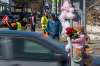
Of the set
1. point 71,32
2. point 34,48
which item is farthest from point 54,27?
point 34,48

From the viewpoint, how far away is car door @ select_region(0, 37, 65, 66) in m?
8.23

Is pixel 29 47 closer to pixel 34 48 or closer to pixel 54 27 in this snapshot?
pixel 34 48

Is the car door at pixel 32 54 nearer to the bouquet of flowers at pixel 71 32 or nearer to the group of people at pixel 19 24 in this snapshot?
the bouquet of flowers at pixel 71 32

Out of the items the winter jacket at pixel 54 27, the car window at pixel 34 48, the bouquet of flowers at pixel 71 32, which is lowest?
the winter jacket at pixel 54 27

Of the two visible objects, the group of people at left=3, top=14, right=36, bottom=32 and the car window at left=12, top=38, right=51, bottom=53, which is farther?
the group of people at left=3, top=14, right=36, bottom=32

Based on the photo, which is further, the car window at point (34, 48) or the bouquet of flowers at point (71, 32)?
the bouquet of flowers at point (71, 32)

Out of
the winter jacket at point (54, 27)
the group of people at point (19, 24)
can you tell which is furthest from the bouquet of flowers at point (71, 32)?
the winter jacket at point (54, 27)

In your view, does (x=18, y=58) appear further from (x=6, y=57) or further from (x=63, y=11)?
(x=63, y=11)

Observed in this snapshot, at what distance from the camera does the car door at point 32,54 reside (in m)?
8.23

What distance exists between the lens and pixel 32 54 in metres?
8.26

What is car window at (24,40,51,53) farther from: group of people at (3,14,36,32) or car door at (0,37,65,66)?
group of people at (3,14,36,32)

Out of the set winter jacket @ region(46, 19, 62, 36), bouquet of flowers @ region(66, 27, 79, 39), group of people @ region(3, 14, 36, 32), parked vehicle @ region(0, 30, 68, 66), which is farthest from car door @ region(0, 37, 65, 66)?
winter jacket @ region(46, 19, 62, 36)

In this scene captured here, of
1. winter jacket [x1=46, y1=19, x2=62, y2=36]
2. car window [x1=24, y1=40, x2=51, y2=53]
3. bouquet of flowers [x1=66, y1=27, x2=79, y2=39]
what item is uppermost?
bouquet of flowers [x1=66, y1=27, x2=79, y2=39]

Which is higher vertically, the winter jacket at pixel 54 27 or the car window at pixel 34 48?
the car window at pixel 34 48
